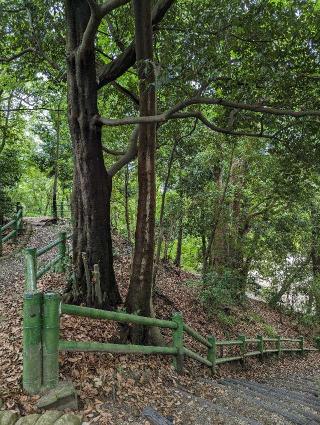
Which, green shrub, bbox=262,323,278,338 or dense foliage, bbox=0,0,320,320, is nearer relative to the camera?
dense foliage, bbox=0,0,320,320

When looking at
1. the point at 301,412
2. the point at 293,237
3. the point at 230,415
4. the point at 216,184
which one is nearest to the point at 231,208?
the point at 216,184

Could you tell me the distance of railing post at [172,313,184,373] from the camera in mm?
5816

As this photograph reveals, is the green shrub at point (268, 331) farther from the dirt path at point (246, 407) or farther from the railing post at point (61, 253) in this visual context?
the railing post at point (61, 253)

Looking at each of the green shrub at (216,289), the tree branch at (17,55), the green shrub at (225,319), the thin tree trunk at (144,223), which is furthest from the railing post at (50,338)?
the green shrub at (225,319)

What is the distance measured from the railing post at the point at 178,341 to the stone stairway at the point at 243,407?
464mm

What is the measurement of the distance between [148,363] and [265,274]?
13.5 m

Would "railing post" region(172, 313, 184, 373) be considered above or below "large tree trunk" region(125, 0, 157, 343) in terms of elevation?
below

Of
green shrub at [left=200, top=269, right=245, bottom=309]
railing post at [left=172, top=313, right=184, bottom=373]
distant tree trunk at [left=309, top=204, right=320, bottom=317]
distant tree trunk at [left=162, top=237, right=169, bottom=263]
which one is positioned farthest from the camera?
distant tree trunk at [left=309, top=204, right=320, bottom=317]

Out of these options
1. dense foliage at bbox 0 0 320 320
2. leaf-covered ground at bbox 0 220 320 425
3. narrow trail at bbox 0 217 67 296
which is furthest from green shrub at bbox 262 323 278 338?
narrow trail at bbox 0 217 67 296

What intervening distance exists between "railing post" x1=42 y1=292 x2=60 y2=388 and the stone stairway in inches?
63.7

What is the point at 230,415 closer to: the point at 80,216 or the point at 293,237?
the point at 80,216

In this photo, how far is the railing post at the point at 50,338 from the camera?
3484mm

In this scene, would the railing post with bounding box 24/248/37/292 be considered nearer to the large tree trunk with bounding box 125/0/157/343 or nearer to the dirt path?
the large tree trunk with bounding box 125/0/157/343

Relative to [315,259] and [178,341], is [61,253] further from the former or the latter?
[315,259]
